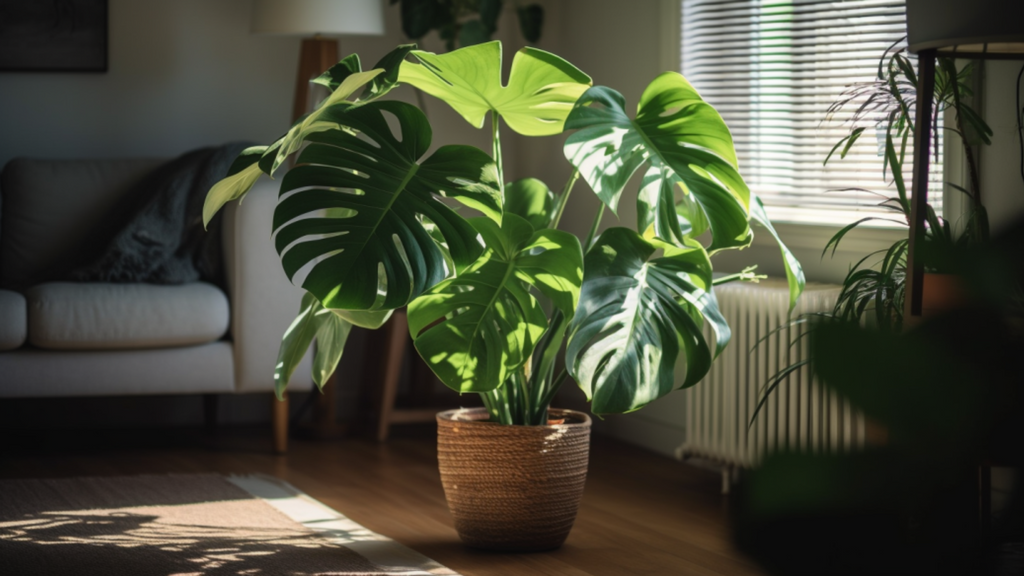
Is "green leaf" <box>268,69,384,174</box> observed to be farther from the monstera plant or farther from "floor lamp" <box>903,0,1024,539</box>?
"floor lamp" <box>903,0,1024,539</box>

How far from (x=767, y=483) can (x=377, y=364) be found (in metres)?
3.93

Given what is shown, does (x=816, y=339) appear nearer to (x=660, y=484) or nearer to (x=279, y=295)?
(x=660, y=484)

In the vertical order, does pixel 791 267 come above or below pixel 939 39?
below

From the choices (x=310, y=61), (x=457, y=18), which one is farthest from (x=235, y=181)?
(x=457, y=18)

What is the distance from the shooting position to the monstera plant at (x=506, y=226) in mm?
2039

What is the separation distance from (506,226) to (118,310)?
5.29 feet

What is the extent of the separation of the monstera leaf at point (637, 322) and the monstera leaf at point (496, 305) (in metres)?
0.08

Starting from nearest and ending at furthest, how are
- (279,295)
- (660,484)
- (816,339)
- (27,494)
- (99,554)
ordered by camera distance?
(816,339) < (99,554) < (27,494) < (660,484) < (279,295)

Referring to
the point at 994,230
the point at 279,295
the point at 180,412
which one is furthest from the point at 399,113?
the point at 180,412

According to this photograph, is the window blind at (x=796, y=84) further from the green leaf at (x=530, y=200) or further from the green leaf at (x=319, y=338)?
the green leaf at (x=319, y=338)

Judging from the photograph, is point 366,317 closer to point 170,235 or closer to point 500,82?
point 500,82

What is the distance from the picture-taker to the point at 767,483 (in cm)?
24

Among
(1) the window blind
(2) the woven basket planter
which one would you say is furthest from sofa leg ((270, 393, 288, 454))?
(1) the window blind

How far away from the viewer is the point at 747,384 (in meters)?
3.01
